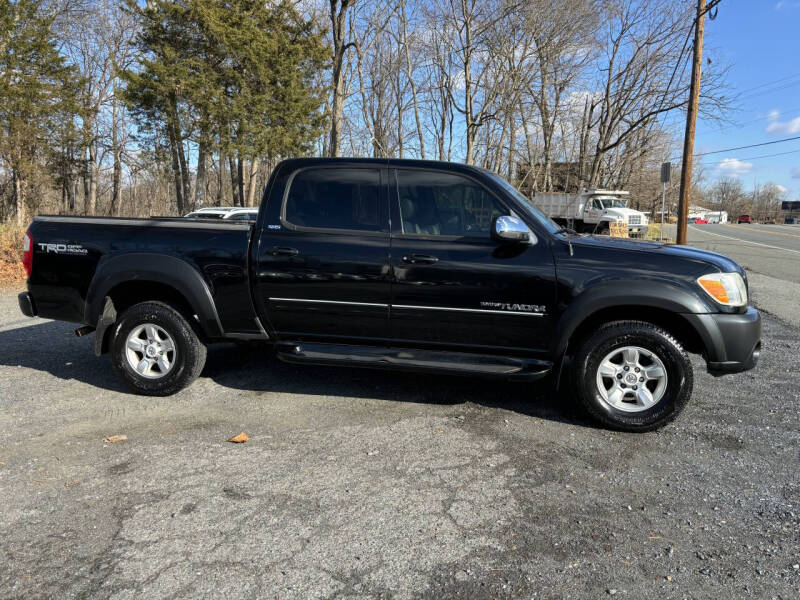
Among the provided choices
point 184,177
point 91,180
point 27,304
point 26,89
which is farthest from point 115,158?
point 27,304

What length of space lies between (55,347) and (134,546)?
447cm

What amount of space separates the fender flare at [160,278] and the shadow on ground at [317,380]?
32.2 inches

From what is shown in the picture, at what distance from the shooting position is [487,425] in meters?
3.91

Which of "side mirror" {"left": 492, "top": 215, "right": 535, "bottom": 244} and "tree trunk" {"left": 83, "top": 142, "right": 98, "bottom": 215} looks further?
"tree trunk" {"left": 83, "top": 142, "right": 98, "bottom": 215}

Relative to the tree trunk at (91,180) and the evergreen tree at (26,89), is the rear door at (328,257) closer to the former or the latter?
the evergreen tree at (26,89)

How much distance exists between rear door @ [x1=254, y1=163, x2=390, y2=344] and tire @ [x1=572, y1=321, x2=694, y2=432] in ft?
5.13

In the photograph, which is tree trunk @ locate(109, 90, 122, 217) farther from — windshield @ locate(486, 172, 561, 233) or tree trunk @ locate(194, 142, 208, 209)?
windshield @ locate(486, 172, 561, 233)

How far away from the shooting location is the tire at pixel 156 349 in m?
4.36

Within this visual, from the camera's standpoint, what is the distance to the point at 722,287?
11.9 ft

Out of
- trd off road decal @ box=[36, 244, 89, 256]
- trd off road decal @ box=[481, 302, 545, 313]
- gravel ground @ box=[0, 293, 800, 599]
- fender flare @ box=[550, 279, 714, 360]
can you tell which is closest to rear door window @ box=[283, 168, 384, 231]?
trd off road decal @ box=[481, 302, 545, 313]

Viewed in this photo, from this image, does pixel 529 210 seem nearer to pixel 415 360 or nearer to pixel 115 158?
pixel 415 360

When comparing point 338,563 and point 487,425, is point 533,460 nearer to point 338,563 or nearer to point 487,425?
point 487,425

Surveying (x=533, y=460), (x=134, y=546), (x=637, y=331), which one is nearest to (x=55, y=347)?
(x=134, y=546)

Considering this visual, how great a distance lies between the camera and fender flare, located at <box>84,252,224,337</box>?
422cm
